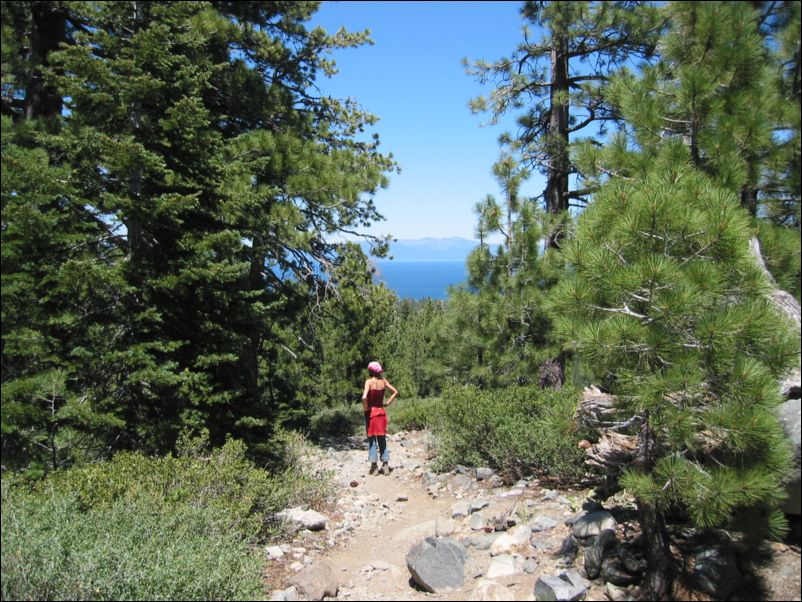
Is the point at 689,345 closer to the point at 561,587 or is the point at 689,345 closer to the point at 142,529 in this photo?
the point at 561,587

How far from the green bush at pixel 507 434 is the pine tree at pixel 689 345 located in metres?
2.65

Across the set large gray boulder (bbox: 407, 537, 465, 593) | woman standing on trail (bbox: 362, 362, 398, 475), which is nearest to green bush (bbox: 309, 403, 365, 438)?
woman standing on trail (bbox: 362, 362, 398, 475)

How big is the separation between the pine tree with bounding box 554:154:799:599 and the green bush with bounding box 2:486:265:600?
3264 mm

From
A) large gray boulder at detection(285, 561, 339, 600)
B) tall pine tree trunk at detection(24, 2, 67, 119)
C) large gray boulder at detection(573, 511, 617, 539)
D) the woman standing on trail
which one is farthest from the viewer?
the woman standing on trail

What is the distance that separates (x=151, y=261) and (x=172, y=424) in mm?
2274

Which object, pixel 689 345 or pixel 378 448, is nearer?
pixel 689 345

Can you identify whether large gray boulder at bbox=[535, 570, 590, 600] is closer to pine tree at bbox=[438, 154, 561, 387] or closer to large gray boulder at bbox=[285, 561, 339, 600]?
large gray boulder at bbox=[285, 561, 339, 600]

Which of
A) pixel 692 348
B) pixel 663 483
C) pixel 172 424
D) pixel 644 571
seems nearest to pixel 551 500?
pixel 644 571

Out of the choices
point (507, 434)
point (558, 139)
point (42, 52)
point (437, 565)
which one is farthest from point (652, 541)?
point (42, 52)

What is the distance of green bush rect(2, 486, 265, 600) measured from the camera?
12.5ft

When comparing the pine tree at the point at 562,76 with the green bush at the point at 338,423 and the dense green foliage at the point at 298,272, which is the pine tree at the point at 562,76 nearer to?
the dense green foliage at the point at 298,272

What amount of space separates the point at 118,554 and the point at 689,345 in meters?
4.41

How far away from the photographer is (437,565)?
490 centimetres

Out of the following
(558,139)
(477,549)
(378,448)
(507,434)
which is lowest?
(378,448)
